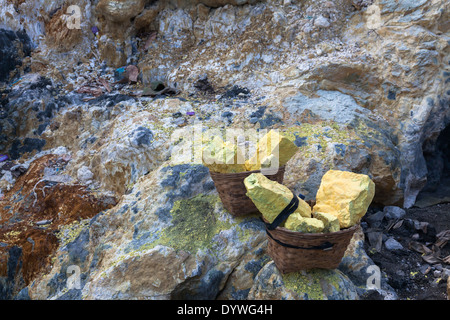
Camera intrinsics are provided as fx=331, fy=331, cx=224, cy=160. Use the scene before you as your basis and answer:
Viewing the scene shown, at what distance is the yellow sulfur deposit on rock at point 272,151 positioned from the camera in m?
2.13

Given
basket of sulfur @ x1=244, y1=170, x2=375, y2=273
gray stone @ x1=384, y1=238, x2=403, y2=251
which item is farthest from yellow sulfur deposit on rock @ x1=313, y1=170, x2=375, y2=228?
gray stone @ x1=384, y1=238, x2=403, y2=251

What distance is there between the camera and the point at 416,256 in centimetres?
276

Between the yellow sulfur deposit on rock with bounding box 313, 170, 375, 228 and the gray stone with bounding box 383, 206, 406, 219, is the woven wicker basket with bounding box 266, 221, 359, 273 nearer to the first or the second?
the yellow sulfur deposit on rock with bounding box 313, 170, 375, 228

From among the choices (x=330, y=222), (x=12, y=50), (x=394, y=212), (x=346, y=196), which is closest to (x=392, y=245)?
(x=394, y=212)

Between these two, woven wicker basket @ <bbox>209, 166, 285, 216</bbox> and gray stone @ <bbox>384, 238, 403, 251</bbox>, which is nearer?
woven wicker basket @ <bbox>209, 166, 285, 216</bbox>

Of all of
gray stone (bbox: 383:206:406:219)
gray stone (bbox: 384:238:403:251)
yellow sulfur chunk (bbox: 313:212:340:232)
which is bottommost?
gray stone (bbox: 384:238:403:251)

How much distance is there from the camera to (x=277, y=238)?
1.80m

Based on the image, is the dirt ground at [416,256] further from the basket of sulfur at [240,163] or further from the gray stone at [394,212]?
the basket of sulfur at [240,163]

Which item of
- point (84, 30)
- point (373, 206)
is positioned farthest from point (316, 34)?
point (84, 30)

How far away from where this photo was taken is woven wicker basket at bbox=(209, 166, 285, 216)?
2186 millimetres

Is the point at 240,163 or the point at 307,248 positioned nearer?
the point at 307,248

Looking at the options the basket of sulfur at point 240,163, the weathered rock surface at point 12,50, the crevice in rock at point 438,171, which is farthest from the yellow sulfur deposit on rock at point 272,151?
the weathered rock surface at point 12,50

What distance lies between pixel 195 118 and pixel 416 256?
2.45m

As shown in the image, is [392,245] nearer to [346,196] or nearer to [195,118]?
[346,196]
